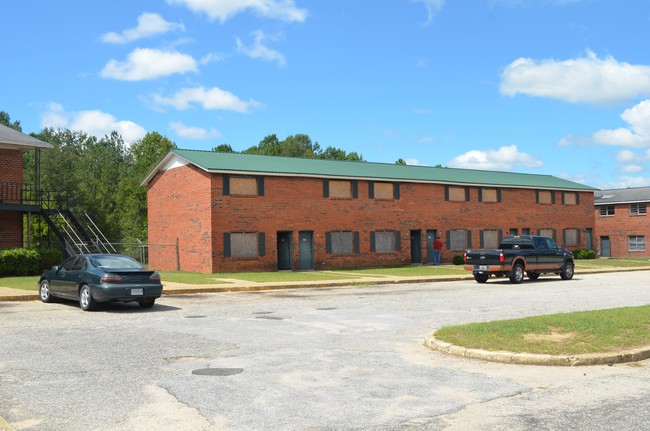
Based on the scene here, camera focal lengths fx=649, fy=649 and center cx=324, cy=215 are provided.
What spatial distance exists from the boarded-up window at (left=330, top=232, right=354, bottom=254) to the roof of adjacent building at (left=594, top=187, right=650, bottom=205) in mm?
35742

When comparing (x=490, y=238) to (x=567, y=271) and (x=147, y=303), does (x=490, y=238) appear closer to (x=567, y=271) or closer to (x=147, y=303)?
(x=567, y=271)

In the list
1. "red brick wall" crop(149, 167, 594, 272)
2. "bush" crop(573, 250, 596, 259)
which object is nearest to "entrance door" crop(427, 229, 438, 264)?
"red brick wall" crop(149, 167, 594, 272)

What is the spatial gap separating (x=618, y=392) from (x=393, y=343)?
4.23 meters

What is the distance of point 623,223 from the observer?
6275 cm

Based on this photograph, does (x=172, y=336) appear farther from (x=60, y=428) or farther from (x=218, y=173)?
(x=218, y=173)

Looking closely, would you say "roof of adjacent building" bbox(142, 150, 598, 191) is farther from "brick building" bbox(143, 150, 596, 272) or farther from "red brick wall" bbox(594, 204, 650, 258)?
"red brick wall" bbox(594, 204, 650, 258)

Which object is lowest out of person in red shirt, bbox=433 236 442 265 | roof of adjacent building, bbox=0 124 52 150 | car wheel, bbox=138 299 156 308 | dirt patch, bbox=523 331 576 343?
dirt patch, bbox=523 331 576 343

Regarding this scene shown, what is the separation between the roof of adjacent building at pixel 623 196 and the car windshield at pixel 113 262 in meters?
55.5

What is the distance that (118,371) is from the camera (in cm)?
869

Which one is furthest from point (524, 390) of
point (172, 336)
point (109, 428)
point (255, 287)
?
point (255, 287)

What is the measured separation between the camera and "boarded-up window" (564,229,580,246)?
5153 cm

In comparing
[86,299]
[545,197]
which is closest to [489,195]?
[545,197]

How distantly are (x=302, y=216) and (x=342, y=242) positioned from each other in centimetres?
327

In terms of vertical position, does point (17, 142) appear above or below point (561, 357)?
above
